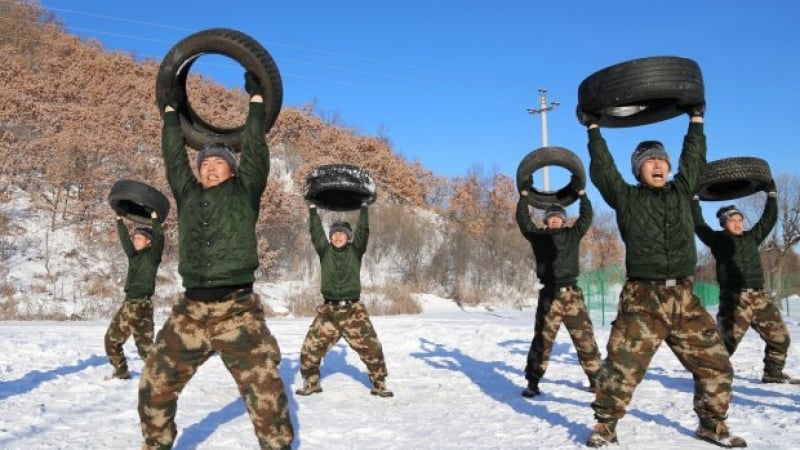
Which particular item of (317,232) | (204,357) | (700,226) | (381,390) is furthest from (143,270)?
(700,226)

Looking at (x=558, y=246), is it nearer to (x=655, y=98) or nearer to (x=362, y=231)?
(x=362, y=231)

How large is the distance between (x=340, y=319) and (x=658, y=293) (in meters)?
4.22

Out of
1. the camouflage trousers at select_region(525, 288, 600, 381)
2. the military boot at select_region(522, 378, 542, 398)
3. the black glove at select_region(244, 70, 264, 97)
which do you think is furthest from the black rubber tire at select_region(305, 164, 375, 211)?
the black glove at select_region(244, 70, 264, 97)

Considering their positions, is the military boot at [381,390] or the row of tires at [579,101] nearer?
the row of tires at [579,101]

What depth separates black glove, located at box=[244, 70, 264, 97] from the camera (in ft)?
14.8

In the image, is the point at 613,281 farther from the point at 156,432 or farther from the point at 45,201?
the point at 45,201

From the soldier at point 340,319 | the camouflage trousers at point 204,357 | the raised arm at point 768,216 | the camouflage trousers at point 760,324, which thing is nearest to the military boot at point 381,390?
the soldier at point 340,319

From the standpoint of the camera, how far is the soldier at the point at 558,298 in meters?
7.59

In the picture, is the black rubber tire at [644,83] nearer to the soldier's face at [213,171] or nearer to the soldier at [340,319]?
the soldier's face at [213,171]

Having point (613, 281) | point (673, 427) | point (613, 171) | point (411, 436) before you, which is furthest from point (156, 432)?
point (613, 281)

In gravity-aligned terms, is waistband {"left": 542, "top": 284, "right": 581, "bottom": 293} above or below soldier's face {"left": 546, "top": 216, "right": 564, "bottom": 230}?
below

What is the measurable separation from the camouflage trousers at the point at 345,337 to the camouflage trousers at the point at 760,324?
4.55m

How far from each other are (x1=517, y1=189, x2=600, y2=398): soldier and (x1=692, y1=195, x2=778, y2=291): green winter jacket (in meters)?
1.87

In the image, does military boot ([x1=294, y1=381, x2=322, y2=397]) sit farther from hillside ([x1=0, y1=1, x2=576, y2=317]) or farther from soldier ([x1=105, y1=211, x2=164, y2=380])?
hillside ([x1=0, y1=1, x2=576, y2=317])
